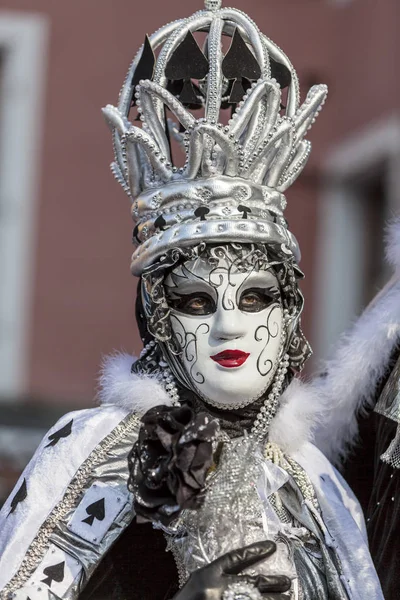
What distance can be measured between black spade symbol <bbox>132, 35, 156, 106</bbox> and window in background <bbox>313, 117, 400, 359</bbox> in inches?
158

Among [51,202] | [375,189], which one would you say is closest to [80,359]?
[51,202]

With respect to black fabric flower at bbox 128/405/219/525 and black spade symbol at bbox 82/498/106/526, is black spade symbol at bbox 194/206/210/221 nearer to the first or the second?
black fabric flower at bbox 128/405/219/525

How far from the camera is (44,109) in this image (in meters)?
7.05

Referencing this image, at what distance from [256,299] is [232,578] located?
2.24ft

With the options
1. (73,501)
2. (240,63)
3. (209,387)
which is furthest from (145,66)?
(73,501)

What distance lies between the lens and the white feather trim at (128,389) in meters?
3.08

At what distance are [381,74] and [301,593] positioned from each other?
4.70 metres

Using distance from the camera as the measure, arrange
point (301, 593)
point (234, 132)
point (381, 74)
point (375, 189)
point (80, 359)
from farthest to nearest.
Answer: point (375, 189) < point (381, 74) < point (80, 359) < point (234, 132) < point (301, 593)

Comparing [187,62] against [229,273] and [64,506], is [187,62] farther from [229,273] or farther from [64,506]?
[64,506]

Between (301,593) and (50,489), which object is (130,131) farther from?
(301,593)

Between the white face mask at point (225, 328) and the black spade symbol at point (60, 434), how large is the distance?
0.97 feet

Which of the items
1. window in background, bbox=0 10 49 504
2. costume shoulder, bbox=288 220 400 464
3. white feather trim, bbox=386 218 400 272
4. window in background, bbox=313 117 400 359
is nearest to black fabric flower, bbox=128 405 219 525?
costume shoulder, bbox=288 220 400 464

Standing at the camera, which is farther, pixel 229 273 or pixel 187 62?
pixel 187 62

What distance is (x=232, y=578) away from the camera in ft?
8.94
